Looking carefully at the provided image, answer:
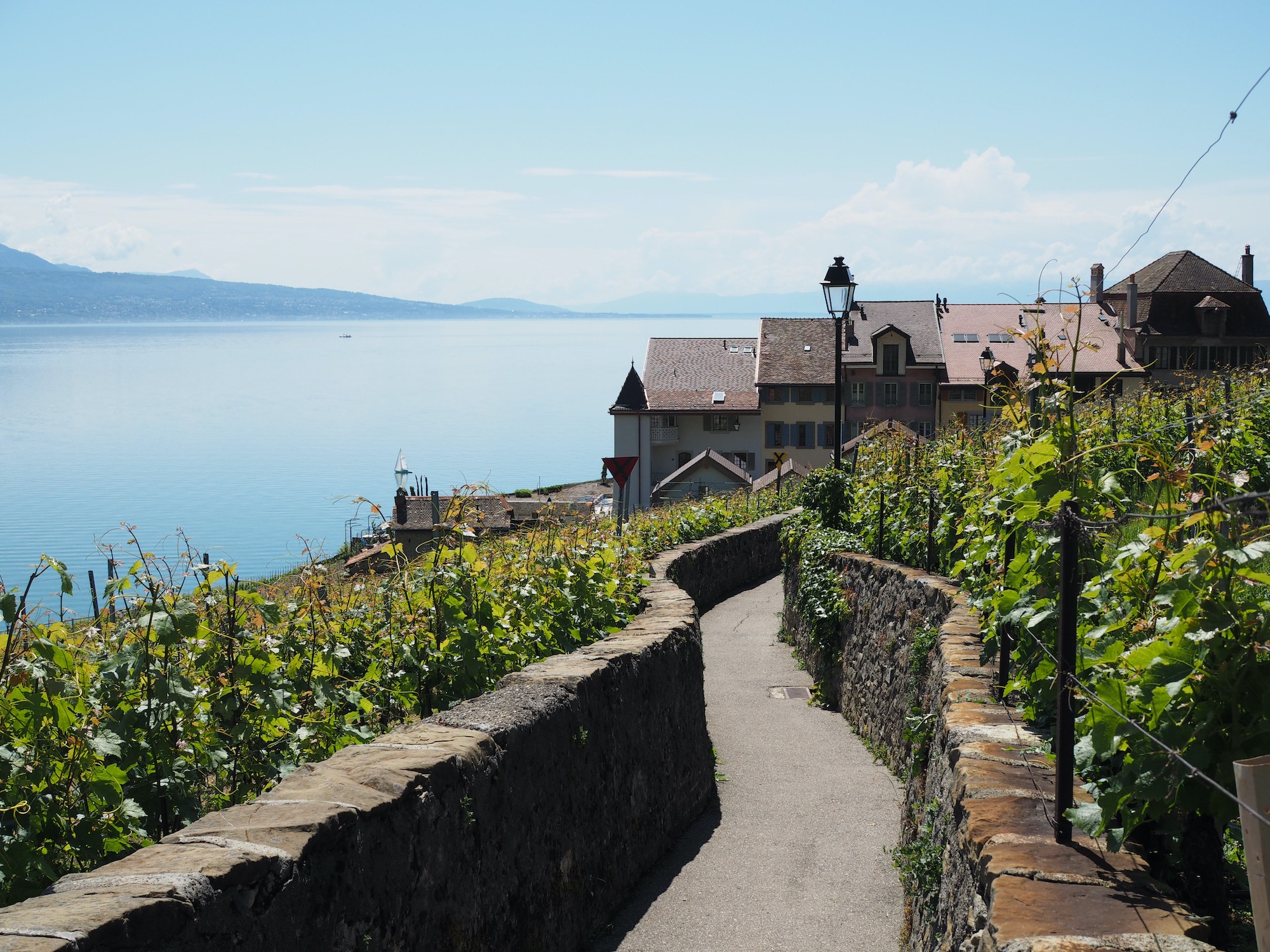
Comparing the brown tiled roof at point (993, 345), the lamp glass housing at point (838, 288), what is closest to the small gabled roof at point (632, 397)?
the brown tiled roof at point (993, 345)

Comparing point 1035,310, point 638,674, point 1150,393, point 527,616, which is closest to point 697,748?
point 638,674

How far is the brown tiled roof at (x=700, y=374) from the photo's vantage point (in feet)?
193

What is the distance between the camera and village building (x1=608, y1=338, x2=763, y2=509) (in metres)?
58.2

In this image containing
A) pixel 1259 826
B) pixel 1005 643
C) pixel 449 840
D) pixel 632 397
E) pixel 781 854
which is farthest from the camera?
pixel 632 397

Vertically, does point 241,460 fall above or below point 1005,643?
below

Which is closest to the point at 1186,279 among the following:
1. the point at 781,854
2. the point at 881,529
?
the point at 881,529

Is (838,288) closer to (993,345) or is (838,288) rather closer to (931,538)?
(931,538)

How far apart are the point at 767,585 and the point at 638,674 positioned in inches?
501

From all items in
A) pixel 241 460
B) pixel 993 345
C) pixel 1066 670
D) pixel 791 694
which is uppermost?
pixel 993 345

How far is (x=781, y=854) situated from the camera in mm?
7223

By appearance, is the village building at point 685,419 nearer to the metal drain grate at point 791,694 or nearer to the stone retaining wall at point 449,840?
the metal drain grate at point 791,694

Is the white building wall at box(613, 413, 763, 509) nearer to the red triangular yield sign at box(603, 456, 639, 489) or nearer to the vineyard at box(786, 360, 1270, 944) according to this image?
the red triangular yield sign at box(603, 456, 639, 489)

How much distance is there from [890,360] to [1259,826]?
53942mm

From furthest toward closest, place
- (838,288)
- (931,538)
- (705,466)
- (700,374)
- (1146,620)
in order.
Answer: (700,374) → (705,466) → (838,288) → (931,538) → (1146,620)
